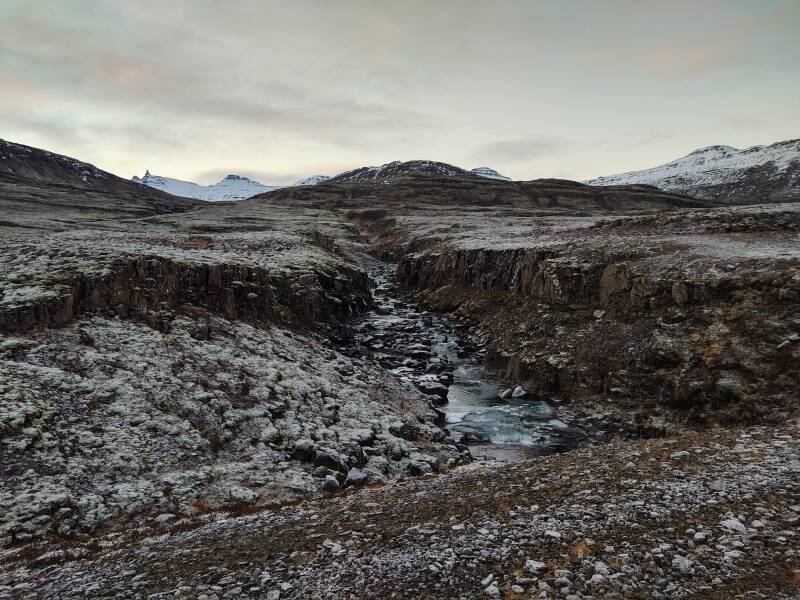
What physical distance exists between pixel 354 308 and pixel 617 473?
27.3m

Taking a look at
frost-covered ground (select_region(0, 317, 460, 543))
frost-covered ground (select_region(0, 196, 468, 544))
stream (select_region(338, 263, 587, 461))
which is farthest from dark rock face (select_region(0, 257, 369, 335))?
stream (select_region(338, 263, 587, 461))

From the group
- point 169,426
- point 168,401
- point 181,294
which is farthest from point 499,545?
point 181,294

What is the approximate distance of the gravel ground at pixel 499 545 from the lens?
7113 millimetres

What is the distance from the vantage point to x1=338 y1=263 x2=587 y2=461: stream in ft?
58.5

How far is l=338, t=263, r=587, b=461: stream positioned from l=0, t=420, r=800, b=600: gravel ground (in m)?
6.42

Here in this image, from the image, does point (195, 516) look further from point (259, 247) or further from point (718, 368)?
point (259, 247)

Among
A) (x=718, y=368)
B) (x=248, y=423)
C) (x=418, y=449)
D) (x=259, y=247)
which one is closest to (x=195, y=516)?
(x=248, y=423)

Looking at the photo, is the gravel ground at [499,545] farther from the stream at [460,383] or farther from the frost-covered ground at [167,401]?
the stream at [460,383]

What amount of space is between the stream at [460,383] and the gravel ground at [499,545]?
6422 mm

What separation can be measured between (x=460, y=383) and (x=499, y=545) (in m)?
15.9

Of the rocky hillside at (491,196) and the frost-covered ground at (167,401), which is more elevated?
the rocky hillside at (491,196)

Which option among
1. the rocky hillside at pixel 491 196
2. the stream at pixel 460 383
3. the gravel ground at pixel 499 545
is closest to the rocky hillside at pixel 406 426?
the gravel ground at pixel 499 545

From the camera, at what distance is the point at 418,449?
1551 cm

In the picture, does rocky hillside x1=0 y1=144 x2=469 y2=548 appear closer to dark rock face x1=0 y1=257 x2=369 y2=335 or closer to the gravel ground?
dark rock face x1=0 y1=257 x2=369 y2=335
